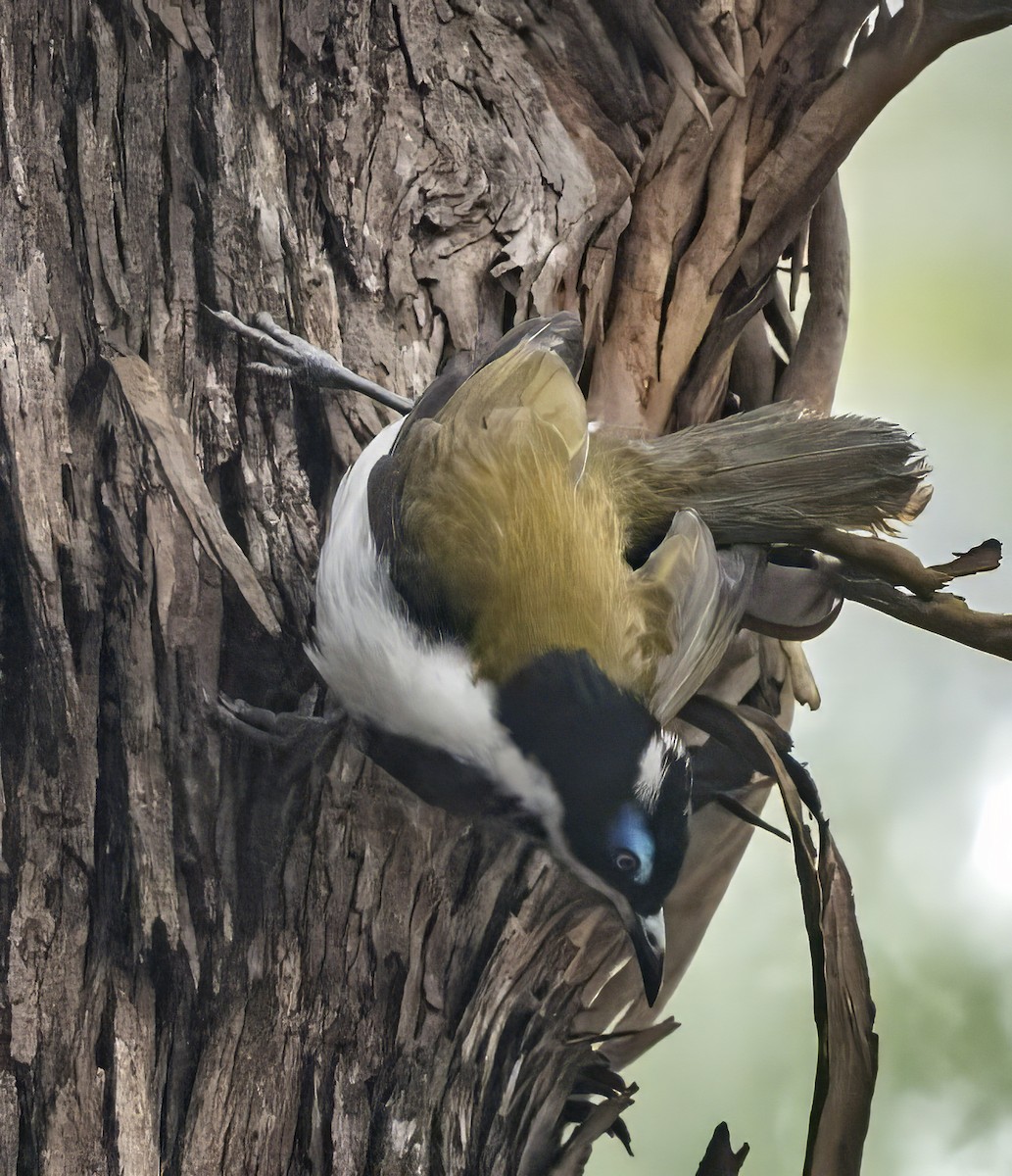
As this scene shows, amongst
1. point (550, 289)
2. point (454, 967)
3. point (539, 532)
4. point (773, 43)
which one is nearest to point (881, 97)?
point (773, 43)

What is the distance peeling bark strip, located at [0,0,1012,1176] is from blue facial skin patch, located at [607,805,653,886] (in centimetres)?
25

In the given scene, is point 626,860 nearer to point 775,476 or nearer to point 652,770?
point 652,770

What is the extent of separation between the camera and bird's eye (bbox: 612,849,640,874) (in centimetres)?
75

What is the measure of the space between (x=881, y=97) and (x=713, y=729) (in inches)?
Result: 27.4

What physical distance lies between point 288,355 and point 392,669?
0.34 m

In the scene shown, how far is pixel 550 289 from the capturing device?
3.60 ft

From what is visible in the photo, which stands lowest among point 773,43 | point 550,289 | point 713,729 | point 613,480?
point 713,729

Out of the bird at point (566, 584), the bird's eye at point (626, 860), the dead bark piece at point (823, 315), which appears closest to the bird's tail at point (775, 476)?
the bird at point (566, 584)

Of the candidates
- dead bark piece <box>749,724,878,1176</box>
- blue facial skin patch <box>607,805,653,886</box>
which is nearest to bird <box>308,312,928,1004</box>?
blue facial skin patch <box>607,805,653,886</box>

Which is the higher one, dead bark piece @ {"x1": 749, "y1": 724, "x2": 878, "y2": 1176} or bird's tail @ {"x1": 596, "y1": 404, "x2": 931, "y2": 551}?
bird's tail @ {"x1": 596, "y1": 404, "x2": 931, "y2": 551}

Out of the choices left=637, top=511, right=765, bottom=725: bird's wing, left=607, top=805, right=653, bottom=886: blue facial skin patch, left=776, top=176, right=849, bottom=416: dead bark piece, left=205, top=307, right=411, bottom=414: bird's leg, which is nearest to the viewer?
left=607, top=805, right=653, bottom=886: blue facial skin patch

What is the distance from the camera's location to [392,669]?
835 millimetres

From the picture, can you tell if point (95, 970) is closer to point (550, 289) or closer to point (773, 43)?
point (550, 289)

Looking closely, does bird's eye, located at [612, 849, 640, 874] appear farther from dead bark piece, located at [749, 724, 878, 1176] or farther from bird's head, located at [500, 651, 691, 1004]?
dead bark piece, located at [749, 724, 878, 1176]
